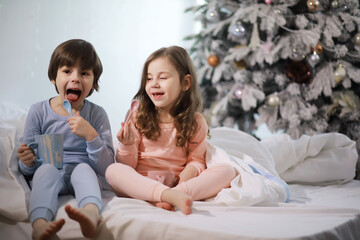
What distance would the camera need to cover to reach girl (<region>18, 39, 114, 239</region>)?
1081 millimetres

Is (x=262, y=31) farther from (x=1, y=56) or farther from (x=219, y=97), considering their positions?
(x=1, y=56)

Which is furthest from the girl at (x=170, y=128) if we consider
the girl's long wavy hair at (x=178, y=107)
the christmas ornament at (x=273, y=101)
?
the christmas ornament at (x=273, y=101)

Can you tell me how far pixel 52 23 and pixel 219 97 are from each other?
123 cm

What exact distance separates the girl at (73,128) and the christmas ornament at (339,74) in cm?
167

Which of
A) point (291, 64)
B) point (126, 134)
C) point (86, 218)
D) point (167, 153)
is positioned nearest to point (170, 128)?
point (167, 153)

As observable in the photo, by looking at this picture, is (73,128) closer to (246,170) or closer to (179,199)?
(179,199)

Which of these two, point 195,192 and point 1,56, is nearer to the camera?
point 195,192

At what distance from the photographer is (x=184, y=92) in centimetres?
148

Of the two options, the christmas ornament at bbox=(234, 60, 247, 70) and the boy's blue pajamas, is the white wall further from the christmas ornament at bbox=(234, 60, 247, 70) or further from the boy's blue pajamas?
the boy's blue pajamas

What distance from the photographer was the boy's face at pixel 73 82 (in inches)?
47.4

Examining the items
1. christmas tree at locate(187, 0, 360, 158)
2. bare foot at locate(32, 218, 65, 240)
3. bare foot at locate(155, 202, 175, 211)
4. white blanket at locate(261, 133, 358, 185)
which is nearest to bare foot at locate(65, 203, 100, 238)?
bare foot at locate(32, 218, 65, 240)

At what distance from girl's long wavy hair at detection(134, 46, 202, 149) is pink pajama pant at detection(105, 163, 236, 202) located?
0.64 ft

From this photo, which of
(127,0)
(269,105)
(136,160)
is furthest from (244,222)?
(127,0)

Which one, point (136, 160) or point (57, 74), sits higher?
point (57, 74)
